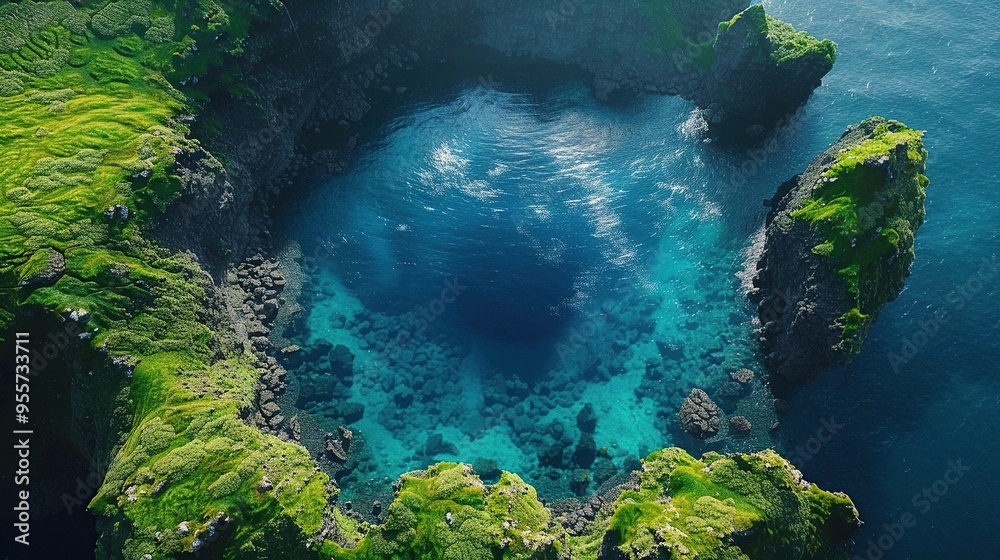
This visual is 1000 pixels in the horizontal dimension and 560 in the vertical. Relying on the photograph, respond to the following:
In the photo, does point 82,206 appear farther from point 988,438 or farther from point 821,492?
point 988,438

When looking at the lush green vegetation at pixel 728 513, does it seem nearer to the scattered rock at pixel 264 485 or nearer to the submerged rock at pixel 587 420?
the submerged rock at pixel 587 420

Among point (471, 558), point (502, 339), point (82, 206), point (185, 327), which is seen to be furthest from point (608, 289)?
point (82, 206)

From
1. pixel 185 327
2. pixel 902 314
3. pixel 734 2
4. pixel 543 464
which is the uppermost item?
pixel 734 2

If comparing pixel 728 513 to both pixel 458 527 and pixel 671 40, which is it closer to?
pixel 458 527

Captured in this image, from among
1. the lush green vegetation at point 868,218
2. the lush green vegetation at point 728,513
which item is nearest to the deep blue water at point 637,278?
the lush green vegetation at point 868,218

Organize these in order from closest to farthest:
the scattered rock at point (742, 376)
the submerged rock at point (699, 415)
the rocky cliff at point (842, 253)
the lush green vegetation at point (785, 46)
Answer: the submerged rock at point (699, 415) < the rocky cliff at point (842, 253) < the scattered rock at point (742, 376) < the lush green vegetation at point (785, 46)

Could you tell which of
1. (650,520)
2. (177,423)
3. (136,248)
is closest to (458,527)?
(650,520)
